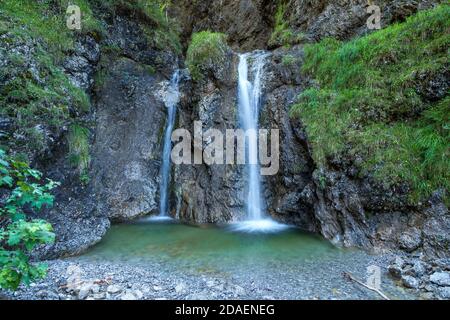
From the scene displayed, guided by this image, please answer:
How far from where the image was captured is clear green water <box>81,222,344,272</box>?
4840 mm

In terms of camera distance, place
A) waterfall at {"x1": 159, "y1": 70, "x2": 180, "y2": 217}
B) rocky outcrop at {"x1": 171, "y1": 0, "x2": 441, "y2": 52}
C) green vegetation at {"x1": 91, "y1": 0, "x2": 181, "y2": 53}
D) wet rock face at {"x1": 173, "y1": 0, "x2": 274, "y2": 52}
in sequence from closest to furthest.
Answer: rocky outcrop at {"x1": 171, "y1": 0, "x2": 441, "y2": 52} < waterfall at {"x1": 159, "y1": 70, "x2": 180, "y2": 217} < green vegetation at {"x1": 91, "y1": 0, "x2": 181, "y2": 53} < wet rock face at {"x1": 173, "y1": 0, "x2": 274, "y2": 52}

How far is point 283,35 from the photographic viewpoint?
10.3 metres

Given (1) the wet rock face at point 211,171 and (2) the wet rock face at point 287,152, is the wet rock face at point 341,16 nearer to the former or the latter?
(2) the wet rock face at point 287,152

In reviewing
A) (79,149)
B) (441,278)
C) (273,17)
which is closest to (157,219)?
(79,149)

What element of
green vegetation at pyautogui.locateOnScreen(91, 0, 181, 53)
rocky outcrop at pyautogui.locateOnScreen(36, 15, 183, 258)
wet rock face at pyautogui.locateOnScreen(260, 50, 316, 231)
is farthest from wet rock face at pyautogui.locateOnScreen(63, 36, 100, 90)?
wet rock face at pyautogui.locateOnScreen(260, 50, 316, 231)

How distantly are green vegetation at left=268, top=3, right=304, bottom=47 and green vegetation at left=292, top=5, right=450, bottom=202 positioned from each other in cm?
257

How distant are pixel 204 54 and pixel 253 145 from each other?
12.2 ft

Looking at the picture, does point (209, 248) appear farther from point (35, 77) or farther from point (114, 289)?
point (35, 77)

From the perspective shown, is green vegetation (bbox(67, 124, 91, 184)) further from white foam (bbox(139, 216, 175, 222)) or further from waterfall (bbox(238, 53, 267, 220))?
waterfall (bbox(238, 53, 267, 220))

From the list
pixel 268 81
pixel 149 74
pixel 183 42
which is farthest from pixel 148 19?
pixel 268 81

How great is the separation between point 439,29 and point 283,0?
7.38 metres

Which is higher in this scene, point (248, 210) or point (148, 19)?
point (148, 19)

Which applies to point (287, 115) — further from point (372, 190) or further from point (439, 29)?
point (439, 29)

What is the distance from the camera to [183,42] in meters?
14.3
